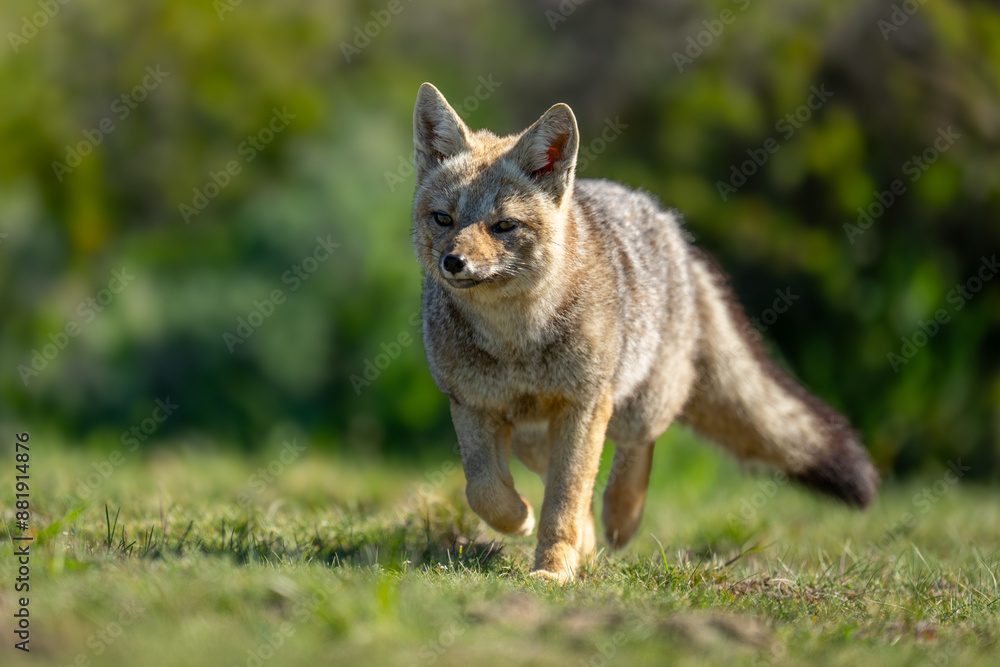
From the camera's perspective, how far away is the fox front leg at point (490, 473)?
436 centimetres

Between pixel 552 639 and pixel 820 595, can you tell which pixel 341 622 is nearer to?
pixel 552 639

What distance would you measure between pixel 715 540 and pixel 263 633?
10.5ft

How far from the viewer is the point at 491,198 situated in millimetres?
4359
